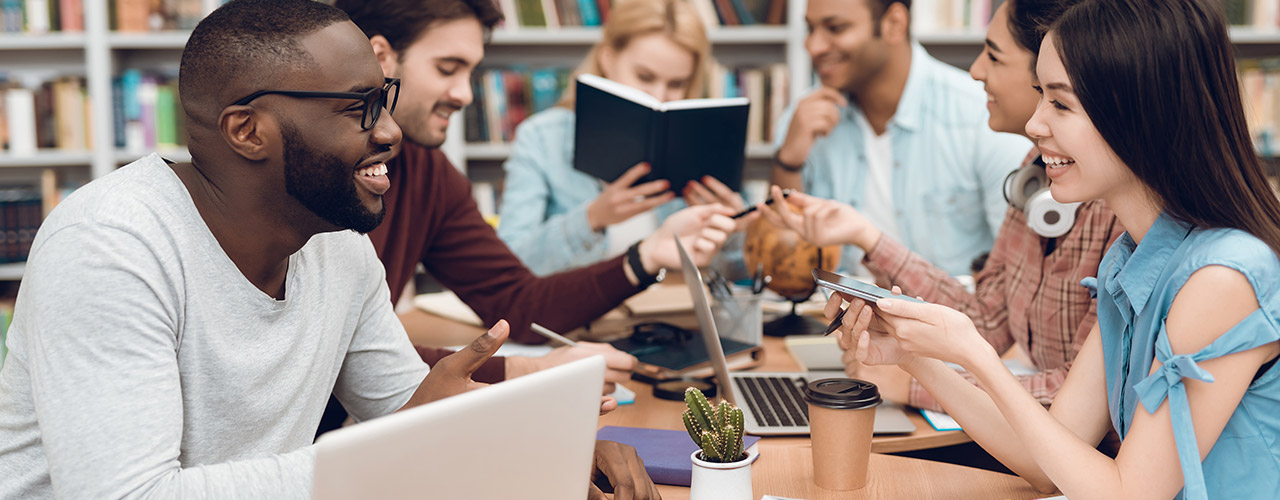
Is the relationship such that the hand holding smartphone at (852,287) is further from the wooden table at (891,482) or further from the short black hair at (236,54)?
the short black hair at (236,54)

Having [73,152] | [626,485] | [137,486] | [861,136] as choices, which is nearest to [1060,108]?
[626,485]

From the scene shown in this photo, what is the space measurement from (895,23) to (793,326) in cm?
107

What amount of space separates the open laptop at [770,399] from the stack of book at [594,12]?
195 cm

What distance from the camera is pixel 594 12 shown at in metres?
3.30

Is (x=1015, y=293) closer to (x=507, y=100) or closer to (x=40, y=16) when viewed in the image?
(x=507, y=100)

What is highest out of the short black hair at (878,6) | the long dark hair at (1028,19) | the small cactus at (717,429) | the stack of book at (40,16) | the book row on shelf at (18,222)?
the short black hair at (878,6)

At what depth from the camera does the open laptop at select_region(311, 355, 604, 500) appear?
626mm

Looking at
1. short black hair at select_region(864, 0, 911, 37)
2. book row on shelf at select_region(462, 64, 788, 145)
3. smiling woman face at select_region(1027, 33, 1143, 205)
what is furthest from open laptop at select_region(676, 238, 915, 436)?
book row on shelf at select_region(462, 64, 788, 145)

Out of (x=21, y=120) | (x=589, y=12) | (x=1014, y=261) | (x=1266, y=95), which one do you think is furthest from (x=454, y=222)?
(x=1266, y=95)

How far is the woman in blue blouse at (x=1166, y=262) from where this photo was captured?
91cm

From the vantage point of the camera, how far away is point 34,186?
3484 mm

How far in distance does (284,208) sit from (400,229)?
0.77m

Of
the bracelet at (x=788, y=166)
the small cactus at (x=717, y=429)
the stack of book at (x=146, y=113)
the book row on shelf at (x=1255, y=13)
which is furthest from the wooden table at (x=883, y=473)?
the book row on shelf at (x=1255, y=13)

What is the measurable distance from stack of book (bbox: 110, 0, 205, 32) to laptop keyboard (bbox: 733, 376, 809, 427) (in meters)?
2.48
